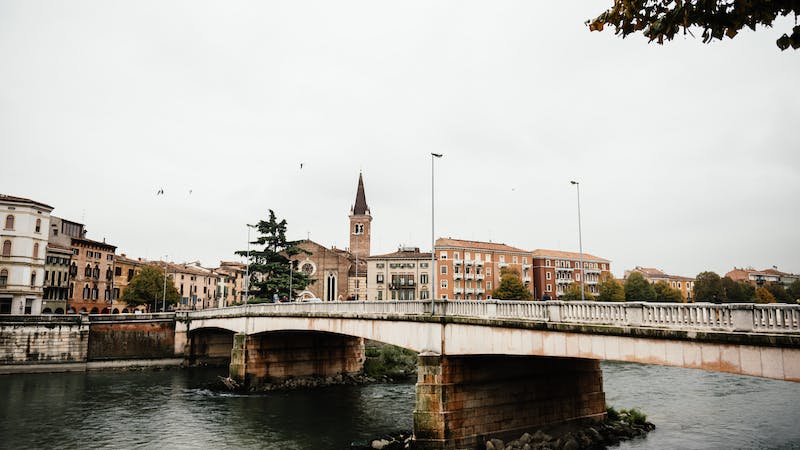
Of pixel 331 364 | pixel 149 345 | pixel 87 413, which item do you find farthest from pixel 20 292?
pixel 331 364

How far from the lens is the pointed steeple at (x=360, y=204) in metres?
95.4

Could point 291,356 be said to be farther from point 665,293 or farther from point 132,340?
point 665,293

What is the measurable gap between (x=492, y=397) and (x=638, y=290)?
250 ft

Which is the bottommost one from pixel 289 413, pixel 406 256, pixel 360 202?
pixel 289 413

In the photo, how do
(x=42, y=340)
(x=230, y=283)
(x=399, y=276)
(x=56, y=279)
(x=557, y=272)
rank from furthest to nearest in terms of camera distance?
(x=230, y=283) < (x=557, y=272) < (x=399, y=276) < (x=56, y=279) < (x=42, y=340)

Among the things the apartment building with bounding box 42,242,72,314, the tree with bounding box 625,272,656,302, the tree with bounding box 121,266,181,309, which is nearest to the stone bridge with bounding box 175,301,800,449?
the tree with bounding box 121,266,181,309

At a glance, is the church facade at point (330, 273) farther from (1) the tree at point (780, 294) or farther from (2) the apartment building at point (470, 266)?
(1) the tree at point (780, 294)

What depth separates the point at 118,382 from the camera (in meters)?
43.4

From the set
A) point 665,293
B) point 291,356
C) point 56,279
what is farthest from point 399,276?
point 665,293

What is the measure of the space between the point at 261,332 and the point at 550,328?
2737cm

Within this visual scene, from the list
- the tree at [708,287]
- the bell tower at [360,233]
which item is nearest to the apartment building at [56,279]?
the bell tower at [360,233]

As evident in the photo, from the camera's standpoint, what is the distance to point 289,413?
105 ft

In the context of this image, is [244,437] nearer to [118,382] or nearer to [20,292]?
[118,382]

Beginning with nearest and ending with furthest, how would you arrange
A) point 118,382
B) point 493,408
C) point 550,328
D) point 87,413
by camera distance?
point 550,328, point 493,408, point 87,413, point 118,382
